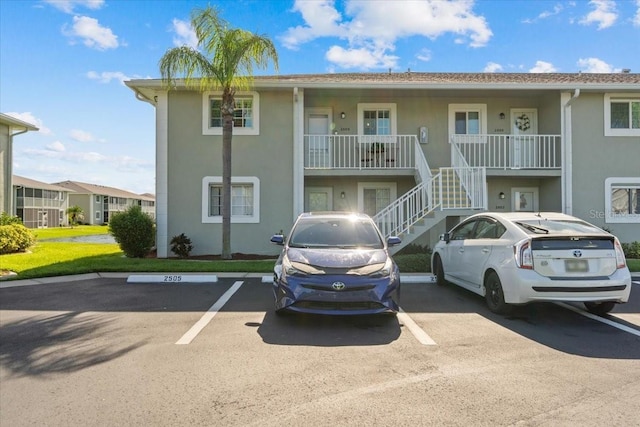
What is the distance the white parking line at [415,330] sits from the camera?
480 centimetres

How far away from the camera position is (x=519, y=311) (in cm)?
617

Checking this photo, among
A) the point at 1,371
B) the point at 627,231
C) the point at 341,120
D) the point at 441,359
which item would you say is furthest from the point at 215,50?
the point at 627,231

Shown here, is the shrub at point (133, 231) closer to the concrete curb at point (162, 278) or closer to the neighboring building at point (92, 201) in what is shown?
the concrete curb at point (162, 278)

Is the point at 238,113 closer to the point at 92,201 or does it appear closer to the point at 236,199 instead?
the point at 236,199

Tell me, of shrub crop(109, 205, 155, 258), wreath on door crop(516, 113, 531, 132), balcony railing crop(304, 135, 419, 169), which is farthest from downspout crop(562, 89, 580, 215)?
shrub crop(109, 205, 155, 258)

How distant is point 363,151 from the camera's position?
44.5 feet

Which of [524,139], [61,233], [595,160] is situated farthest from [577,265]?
[61,233]

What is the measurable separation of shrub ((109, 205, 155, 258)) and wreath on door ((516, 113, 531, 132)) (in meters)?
13.0

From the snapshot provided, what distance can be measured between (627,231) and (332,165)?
996 cm

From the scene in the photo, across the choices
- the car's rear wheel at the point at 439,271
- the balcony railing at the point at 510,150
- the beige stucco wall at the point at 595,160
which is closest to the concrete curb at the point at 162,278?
the car's rear wheel at the point at 439,271

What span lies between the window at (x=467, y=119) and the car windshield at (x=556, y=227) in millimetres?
8445

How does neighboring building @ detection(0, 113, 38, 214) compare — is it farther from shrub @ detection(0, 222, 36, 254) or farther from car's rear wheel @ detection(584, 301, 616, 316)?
car's rear wheel @ detection(584, 301, 616, 316)

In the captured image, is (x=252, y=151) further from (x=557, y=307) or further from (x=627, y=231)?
(x=627, y=231)

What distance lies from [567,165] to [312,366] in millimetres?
12451
